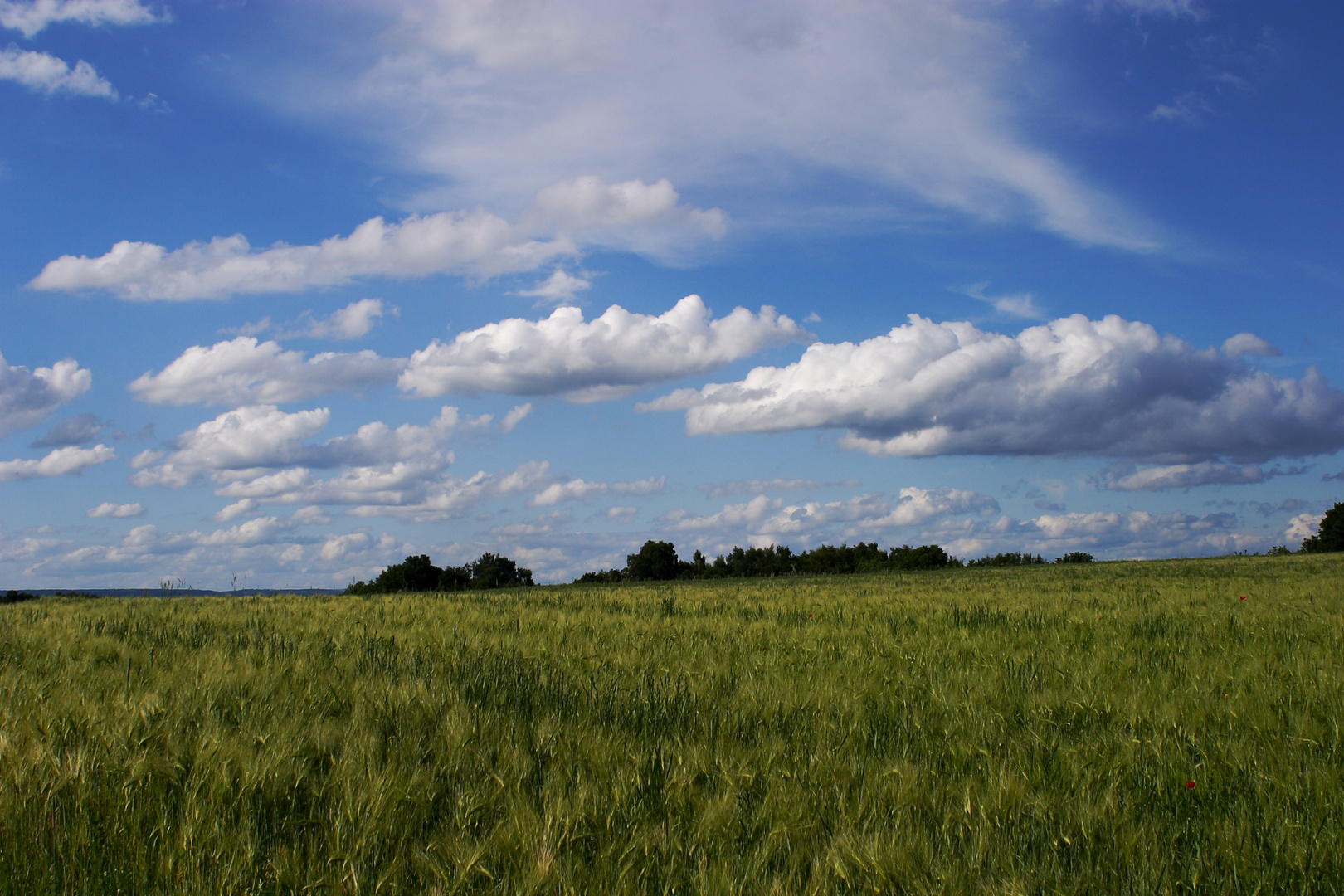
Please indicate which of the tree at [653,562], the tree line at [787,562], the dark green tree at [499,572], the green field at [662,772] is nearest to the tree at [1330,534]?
the tree line at [787,562]

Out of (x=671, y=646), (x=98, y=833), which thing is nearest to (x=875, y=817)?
(x=98, y=833)

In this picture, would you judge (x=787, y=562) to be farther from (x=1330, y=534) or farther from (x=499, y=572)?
(x=1330, y=534)

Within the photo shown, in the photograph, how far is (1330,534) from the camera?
4033 inches

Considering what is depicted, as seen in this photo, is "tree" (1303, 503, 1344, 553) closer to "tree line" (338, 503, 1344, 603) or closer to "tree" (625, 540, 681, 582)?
"tree line" (338, 503, 1344, 603)

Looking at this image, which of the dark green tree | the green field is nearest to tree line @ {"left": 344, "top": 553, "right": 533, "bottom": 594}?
the dark green tree

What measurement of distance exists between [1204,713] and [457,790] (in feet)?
15.3

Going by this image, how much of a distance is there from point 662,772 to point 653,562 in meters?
85.9

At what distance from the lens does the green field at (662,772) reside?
257 centimetres

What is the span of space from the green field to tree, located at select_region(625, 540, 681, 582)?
8238 centimetres

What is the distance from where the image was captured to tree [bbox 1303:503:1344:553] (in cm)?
10050

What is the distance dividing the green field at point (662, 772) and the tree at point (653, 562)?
82.4 m

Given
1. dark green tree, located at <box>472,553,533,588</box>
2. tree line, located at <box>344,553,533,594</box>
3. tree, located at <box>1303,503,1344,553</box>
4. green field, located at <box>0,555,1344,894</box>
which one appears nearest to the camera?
green field, located at <box>0,555,1344,894</box>

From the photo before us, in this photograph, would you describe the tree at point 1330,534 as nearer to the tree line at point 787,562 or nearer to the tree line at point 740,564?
the tree line at point 740,564

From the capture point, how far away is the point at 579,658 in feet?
21.4
